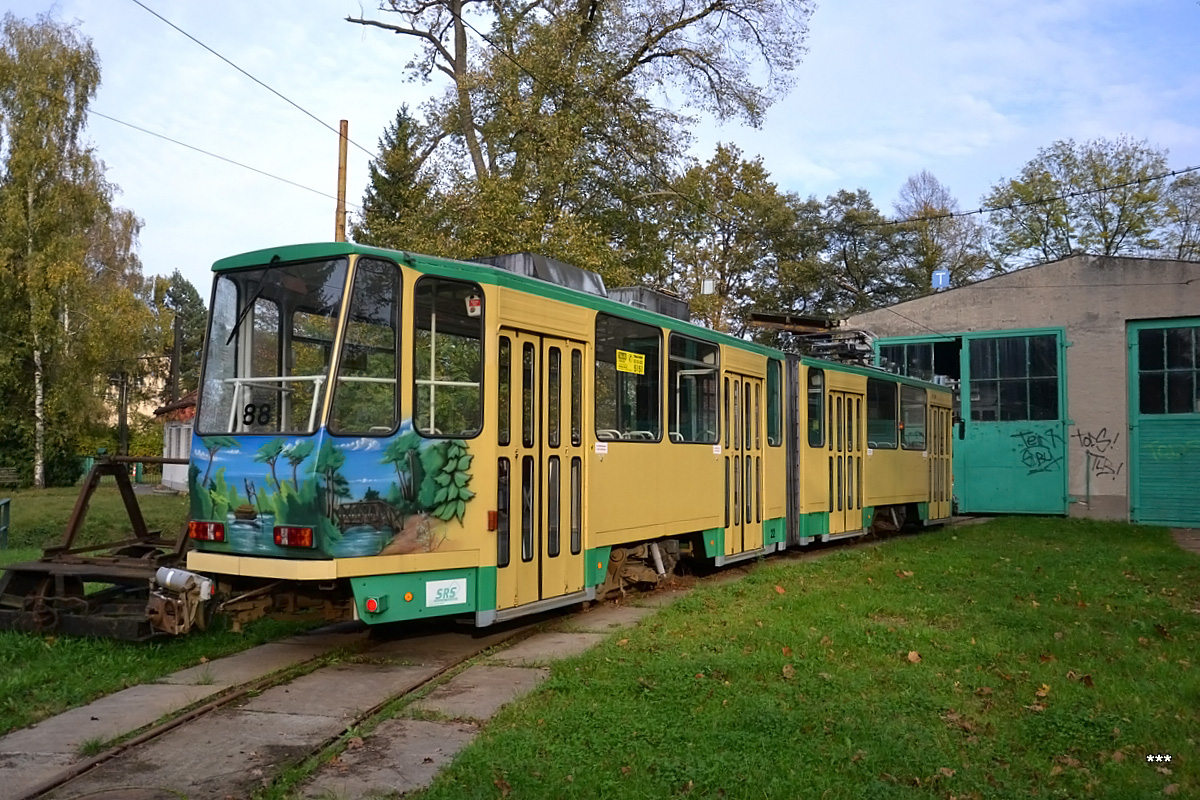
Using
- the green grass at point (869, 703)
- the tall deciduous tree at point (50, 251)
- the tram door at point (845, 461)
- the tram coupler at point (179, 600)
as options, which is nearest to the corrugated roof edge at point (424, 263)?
the tram coupler at point (179, 600)

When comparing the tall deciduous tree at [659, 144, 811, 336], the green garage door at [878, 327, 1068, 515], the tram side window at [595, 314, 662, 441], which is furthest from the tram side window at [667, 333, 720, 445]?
the tall deciduous tree at [659, 144, 811, 336]

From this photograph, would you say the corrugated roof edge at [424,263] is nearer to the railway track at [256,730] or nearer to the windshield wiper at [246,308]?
the windshield wiper at [246,308]

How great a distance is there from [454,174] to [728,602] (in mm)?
12787

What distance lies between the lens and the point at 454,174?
793 inches

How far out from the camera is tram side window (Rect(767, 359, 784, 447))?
1371 cm

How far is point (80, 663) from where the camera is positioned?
7.61 meters

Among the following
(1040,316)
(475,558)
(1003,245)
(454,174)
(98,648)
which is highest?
(1003,245)

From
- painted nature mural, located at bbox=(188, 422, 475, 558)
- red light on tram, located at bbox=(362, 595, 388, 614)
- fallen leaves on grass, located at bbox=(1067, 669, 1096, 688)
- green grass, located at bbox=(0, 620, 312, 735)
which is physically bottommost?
green grass, located at bbox=(0, 620, 312, 735)

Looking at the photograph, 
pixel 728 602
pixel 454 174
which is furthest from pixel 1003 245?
pixel 728 602

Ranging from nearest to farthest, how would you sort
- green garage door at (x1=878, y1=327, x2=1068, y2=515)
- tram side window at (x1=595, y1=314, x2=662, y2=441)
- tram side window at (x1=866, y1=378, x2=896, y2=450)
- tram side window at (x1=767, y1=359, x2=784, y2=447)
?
tram side window at (x1=595, y1=314, x2=662, y2=441)
tram side window at (x1=767, y1=359, x2=784, y2=447)
tram side window at (x1=866, y1=378, x2=896, y2=450)
green garage door at (x1=878, y1=327, x2=1068, y2=515)

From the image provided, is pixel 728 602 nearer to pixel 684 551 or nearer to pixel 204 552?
pixel 684 551

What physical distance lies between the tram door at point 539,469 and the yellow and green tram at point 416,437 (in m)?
0.02

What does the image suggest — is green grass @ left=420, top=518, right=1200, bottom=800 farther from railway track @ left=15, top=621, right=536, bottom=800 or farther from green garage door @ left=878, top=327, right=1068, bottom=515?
green garage door @ left=878, top=327, right=1068, bottom=515

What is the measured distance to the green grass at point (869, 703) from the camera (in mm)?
5000
